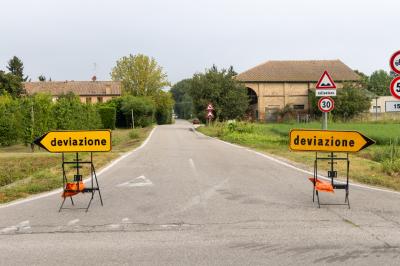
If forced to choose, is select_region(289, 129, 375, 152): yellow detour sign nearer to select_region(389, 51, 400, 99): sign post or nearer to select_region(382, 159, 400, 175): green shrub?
select_region(389, 51, 400, 99): sign post

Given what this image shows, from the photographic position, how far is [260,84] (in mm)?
63719

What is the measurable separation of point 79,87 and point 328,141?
8826cm

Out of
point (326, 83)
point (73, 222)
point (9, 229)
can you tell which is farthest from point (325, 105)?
point (9, 229)

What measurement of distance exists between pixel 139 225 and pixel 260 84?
58.7 m

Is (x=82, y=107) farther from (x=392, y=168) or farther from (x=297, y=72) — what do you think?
(x=297, y=72)

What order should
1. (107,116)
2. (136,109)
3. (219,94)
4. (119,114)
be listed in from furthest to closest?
(119,114)
(136,109)
(107,116)
(219,94)

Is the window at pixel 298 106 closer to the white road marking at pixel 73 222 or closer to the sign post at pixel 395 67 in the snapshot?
the sign post at pixel 395 67

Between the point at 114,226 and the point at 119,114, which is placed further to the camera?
the point at 119,114

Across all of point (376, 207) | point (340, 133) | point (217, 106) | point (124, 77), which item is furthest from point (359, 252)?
point (124, 77)

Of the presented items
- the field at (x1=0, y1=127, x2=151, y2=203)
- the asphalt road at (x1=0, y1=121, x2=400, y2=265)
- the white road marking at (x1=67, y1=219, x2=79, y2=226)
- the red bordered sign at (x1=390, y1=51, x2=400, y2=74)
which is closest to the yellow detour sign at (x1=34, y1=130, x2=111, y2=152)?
the asphalt road at (x1=0, y1=121, x2=400, y2=265)

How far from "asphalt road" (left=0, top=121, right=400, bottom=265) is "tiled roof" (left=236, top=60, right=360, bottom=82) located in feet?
181

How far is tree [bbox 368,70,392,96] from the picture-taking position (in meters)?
113

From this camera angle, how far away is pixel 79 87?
301ft

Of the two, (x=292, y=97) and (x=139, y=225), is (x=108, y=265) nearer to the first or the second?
(x=139, y=225)
